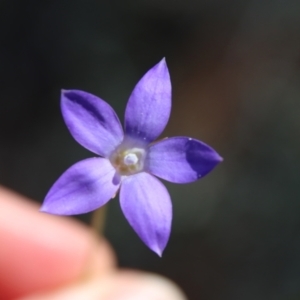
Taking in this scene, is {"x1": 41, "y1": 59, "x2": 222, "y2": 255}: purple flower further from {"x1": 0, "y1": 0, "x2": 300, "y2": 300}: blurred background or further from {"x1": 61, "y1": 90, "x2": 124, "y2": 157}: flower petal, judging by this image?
{"x1": 0, "y1": 0, "x2": 300, "y2": 300}: blurred background

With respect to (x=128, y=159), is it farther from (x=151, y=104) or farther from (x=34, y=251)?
(x=34, y=251)

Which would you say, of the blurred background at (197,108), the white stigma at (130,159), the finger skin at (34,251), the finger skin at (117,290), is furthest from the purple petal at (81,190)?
the blurred background at (197,108)

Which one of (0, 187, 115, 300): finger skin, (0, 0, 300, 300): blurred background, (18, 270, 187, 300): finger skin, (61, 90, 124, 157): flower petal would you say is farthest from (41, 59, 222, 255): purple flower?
(0, 0, 300, 300): blurred background

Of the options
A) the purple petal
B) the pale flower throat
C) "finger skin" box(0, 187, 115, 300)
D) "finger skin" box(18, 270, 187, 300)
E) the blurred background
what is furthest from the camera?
the blurred background

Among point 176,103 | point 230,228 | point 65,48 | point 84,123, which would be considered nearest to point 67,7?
point 65,48

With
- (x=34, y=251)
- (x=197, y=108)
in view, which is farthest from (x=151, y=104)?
(x=197, y=108)

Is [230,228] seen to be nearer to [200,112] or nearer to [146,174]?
[200,112]

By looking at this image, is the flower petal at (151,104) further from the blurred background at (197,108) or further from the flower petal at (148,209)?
the blurred background at (197,108)
